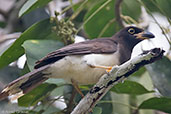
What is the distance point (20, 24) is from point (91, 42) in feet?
9.14

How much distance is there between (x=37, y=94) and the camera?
407 centimetres

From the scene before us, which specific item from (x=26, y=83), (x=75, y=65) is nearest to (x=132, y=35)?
(x=75, y=65)

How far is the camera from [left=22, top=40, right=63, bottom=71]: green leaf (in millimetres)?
3656

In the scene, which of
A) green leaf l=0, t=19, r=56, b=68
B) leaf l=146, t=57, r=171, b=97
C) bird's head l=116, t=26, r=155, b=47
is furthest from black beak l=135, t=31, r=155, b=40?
green leaf l=0, t=19, r=56, b=68

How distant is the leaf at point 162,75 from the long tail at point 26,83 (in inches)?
50.3

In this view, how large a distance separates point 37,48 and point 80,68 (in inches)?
20.1

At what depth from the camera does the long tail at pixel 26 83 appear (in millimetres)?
3598

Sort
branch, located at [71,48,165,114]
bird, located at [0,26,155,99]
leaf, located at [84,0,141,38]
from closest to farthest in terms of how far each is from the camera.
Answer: branch, located at [71,48,165,114] → bird, located at [0,26,155,99] → leaf, located at [84,0,141,38]

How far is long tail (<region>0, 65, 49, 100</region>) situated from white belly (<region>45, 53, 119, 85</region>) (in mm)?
108

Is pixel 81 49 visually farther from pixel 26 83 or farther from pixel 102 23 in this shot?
pixel 102 23

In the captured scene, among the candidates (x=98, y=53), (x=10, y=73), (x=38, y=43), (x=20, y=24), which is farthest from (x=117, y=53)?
(x=20, y=24)

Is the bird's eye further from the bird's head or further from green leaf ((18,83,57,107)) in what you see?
green leaf ((18,83,57,107))

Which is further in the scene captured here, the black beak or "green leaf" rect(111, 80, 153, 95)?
the black beak

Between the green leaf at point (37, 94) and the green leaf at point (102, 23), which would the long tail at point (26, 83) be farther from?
the green leaf at point (102, 23)
